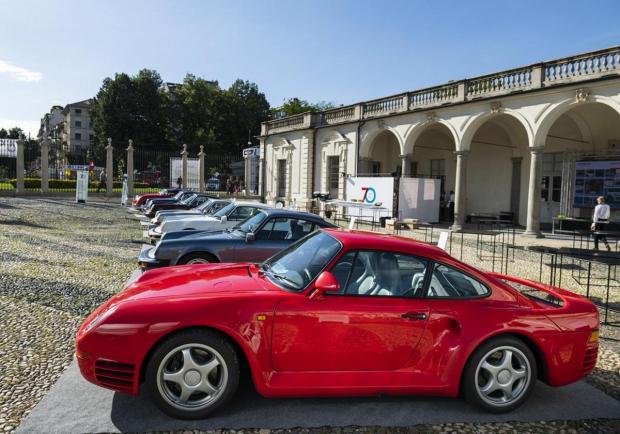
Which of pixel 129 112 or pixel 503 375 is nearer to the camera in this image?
pixel 503 375

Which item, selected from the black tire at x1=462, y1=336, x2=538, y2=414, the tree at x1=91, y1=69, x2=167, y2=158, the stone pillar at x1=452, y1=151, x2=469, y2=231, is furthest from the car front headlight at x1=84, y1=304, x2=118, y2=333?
the tree at x1=91, y1=69, x2=167, y2=158

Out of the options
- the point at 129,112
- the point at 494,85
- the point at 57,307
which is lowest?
the point at 57,307

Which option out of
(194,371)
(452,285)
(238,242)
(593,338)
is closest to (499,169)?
(238,242)

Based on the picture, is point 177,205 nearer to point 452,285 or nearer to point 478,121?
point 478,121

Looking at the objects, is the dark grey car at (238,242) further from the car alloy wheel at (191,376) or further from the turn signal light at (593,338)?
the turn signal light at (593,338)

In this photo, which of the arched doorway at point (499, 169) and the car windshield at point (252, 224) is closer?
the car windshield at point (252, 224)

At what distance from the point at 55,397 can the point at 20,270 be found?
5.72m

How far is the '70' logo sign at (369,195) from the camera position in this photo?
2236 centimetres

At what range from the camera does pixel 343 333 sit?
11.3ft

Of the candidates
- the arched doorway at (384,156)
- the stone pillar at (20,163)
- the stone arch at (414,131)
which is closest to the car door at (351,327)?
the stone arch at (414,131)

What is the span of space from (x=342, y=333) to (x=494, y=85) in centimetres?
1817

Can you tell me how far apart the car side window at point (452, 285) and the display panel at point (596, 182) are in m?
16.7

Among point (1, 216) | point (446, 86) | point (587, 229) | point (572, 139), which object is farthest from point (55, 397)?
point (572, 139)

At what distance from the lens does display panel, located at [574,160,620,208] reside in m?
17.4
